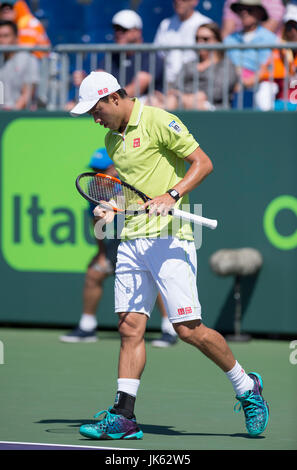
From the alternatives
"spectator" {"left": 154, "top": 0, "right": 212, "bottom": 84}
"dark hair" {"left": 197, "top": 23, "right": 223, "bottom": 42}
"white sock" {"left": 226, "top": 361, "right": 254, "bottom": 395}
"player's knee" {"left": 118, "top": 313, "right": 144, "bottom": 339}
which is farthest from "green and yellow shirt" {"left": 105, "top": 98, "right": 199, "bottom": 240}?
"spectator" {"left": 154, "top": 0, "right": 212, "bottom": 84}

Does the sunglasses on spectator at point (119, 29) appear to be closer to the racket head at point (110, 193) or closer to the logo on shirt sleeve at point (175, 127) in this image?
the racket head at point (110, 193)

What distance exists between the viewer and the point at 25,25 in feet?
42.1

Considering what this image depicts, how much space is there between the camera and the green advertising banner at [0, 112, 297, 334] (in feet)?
32.9

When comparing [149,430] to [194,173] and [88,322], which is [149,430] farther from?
[88,322]

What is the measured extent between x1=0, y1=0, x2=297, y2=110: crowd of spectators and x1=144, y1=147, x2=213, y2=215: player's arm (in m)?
4.02

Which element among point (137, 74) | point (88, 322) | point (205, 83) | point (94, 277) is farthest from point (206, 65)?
point (88, 322)

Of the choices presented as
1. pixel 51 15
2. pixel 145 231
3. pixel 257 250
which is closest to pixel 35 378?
pixel 145 231

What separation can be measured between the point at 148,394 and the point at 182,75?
403 centimetres

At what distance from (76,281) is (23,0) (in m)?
4.67

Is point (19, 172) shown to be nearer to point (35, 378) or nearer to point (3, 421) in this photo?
point (35, 378)

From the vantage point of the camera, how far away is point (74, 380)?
26.2 feet

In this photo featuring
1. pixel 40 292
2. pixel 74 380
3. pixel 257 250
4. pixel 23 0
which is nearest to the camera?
pixel 74 380

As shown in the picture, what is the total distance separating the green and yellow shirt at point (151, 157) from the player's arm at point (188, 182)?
2.6 inches

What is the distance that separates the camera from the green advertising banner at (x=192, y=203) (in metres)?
10.0
